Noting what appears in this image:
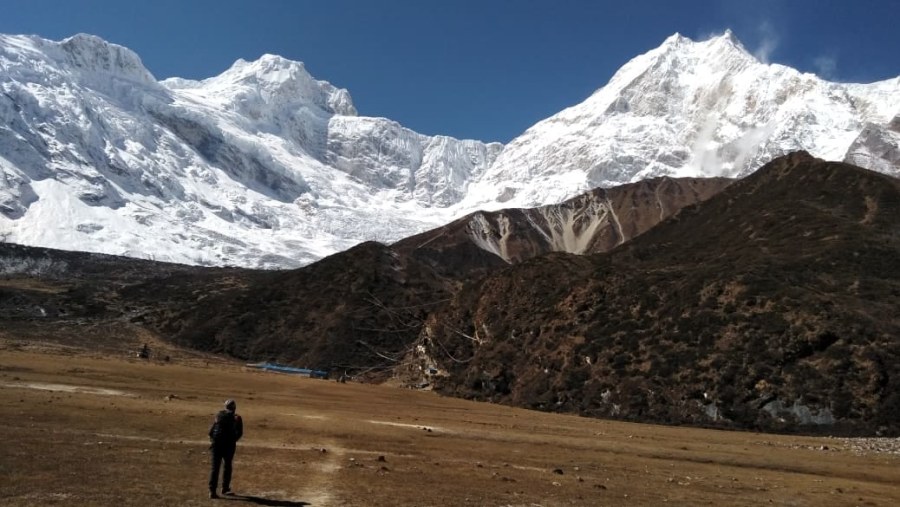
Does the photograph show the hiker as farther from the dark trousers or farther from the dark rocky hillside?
the dark rocky hillside

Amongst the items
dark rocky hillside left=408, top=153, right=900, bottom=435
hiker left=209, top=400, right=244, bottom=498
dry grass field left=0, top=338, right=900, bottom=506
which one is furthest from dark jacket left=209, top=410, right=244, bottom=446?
dark rocky hillside left=408, top=153, right=900, bottom=435

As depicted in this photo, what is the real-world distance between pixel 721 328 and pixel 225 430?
48221 millimetres

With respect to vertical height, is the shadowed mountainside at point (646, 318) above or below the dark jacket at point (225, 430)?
above

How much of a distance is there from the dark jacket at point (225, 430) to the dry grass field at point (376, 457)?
1258mm

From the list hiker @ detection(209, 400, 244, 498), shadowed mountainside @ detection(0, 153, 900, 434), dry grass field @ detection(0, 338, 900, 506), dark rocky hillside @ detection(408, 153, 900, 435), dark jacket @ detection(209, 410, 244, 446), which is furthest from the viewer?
shadowed mountainside @ detection(0, 153, 900, 434)

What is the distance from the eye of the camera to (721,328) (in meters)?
58.3

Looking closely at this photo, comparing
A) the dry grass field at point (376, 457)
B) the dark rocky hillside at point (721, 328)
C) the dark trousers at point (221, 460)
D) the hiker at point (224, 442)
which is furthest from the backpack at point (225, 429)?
the dark rocky hillside at point (721, 328)

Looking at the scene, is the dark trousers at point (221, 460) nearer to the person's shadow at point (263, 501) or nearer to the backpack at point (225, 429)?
the backpack at point (225, 429)

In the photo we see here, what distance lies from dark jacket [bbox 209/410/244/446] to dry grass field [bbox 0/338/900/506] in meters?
1.26

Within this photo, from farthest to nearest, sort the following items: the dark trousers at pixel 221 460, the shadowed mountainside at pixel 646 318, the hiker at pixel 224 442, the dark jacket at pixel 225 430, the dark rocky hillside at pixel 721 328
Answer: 1. the shadowed mountainside at pixel 646 318
2. the dark rocky hillside at pixel 721 328
3. the dark jacket at pixel 225 430
4. the hiker at pixel 224 442
5. the dark trousers at pixel 221 460

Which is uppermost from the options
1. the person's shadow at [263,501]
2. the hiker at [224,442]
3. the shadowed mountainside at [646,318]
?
the shadowed mountainside at [646,318]

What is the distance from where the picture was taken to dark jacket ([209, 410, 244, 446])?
1820cm

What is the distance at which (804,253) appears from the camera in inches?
2788

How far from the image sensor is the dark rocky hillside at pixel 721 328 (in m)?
50.0
